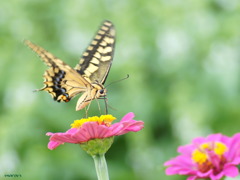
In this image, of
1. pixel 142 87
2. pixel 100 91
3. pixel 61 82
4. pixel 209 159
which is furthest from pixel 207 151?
pixel 142 87

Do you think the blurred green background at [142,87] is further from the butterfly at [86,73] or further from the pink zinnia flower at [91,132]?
the pink zinnia flower at [91,132]

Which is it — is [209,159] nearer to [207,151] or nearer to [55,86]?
[207,151]

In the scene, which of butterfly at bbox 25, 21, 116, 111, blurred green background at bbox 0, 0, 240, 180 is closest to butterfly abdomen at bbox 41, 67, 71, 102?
butterfly at bbox 25, 21, 116, 111

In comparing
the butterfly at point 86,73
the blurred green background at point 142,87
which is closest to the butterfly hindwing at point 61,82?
the butterfly at point 86,73

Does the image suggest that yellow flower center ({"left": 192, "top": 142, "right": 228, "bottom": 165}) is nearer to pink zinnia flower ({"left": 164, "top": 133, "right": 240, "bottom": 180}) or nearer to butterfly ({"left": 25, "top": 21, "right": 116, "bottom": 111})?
pink zinnia flower ({"left": 164, "top": 133, "right": 240, "bottom": 180})

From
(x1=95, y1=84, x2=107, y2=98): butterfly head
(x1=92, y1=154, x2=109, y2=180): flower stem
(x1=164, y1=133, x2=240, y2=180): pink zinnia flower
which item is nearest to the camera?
(x1=92, y1=154, x2=109, y2=180): flower stem

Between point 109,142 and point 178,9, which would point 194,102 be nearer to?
point 178,9
